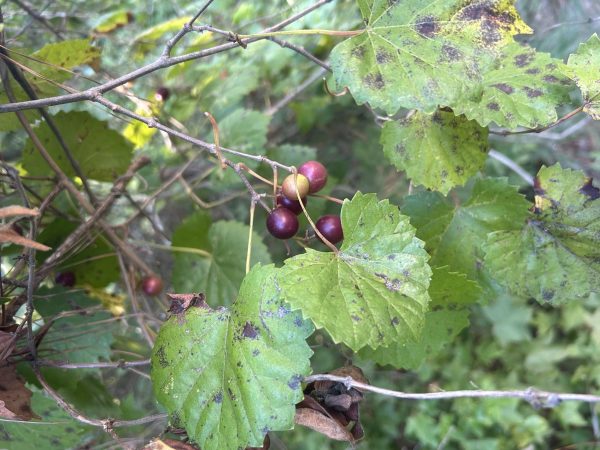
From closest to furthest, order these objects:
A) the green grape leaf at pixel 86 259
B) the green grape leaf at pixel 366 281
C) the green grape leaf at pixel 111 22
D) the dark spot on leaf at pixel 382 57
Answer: the green grape leaf at pixel 366 281 < the dark spot on leaf at pixel 382 57 < the green grape leaf at pixel 86 259 < the green grape leaf at pixel 111 22

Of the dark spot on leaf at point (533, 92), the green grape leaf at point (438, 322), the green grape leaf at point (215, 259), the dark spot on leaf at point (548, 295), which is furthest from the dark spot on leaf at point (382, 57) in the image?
the green grape leaf at point (215, 259)

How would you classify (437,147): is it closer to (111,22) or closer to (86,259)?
(86,259)

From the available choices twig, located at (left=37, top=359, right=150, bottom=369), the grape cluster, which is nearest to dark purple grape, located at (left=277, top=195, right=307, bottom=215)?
the grape cluster

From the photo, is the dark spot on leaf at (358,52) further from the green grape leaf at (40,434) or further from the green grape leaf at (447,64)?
the green grape leaf at (40,434)

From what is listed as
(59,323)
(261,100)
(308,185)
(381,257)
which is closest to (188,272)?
(59,323)

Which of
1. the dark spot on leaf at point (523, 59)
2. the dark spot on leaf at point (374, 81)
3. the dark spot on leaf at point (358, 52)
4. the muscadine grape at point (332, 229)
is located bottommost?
the muscadine grape at point (332, 229)

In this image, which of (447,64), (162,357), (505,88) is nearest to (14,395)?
(162,357)

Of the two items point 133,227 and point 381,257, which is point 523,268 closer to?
point 381,257
